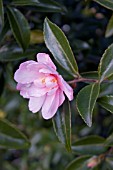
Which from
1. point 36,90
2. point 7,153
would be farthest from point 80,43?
point 7,153

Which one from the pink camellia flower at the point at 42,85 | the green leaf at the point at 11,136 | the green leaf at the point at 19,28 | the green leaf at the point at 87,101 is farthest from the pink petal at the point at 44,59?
the green leaf at the point at 11,136

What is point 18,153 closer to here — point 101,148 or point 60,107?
point 101,148

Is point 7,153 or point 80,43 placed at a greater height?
point 80,43

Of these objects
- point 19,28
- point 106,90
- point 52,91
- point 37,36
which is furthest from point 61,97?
point 37,36

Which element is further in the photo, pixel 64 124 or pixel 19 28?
pixel 19 28

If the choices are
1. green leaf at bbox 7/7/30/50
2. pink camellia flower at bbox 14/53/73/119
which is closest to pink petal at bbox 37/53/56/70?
pink camellia flower at bbox 14/53/73/119

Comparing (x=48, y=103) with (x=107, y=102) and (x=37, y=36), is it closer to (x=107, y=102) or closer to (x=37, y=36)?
(x=107, y=102)

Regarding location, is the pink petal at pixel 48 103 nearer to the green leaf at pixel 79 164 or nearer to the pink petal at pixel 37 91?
the pink petal at pixel 37 91
